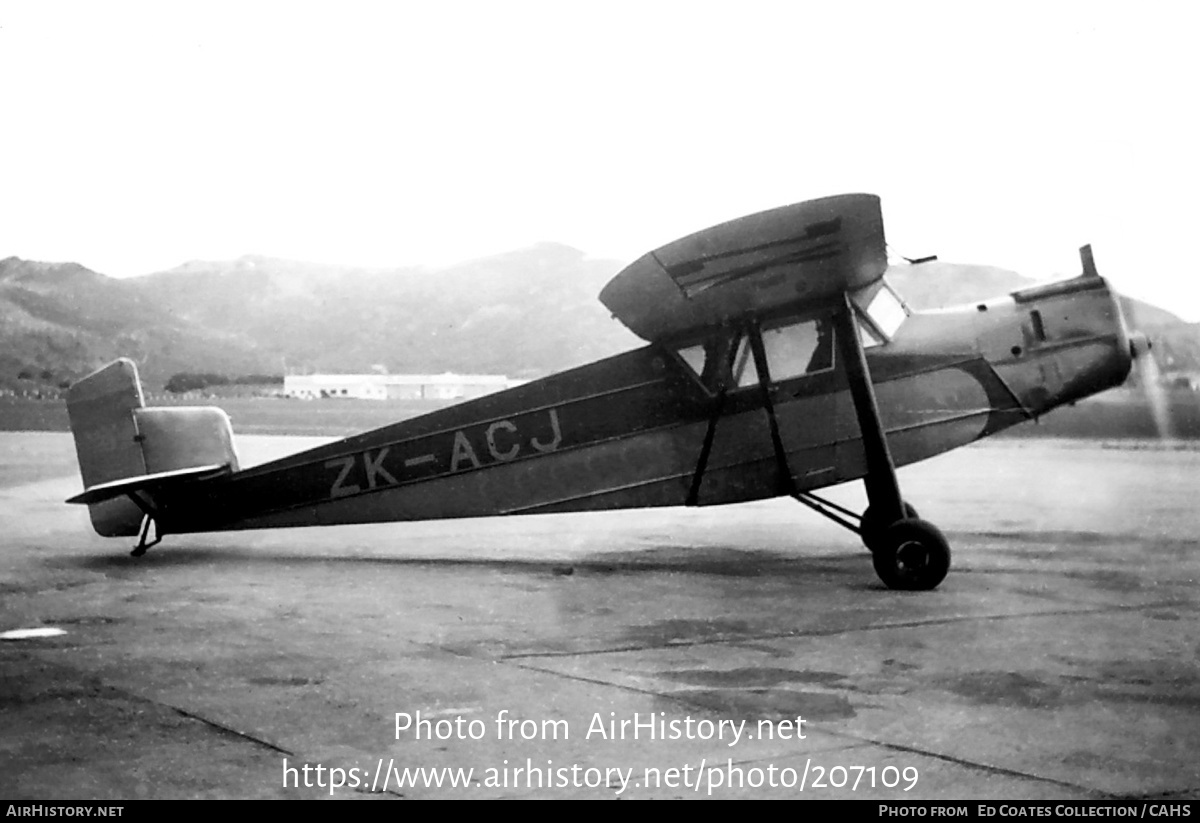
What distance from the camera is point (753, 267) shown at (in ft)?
21.0

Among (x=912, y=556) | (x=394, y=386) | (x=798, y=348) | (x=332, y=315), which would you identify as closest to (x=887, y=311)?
(x=798, y=348)

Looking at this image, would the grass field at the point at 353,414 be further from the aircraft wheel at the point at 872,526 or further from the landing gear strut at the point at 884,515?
the landing gear strut at the point at 884,515

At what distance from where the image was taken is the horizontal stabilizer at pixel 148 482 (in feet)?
24.2

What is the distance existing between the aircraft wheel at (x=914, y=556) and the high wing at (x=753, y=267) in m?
1.47

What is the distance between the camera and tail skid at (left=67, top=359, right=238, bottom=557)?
26.0ft

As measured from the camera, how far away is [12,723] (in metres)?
3.79

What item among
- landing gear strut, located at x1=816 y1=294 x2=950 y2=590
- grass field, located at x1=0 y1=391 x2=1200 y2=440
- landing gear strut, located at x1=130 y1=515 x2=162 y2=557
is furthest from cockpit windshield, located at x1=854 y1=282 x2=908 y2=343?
landing gear strut, located at x1=130 y1=515 x2=162 y2=557

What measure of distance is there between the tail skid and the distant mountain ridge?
268 millimetres


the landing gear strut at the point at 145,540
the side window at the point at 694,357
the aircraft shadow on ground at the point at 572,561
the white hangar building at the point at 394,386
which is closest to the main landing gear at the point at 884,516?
the aircraft shadow on ground at the point at 572,561

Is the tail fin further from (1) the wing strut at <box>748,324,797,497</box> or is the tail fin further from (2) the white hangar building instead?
(1) the wing strut at <box>748,324,797,497</box>

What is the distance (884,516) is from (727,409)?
1.24 m

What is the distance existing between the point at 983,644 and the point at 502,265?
4.03 meters
